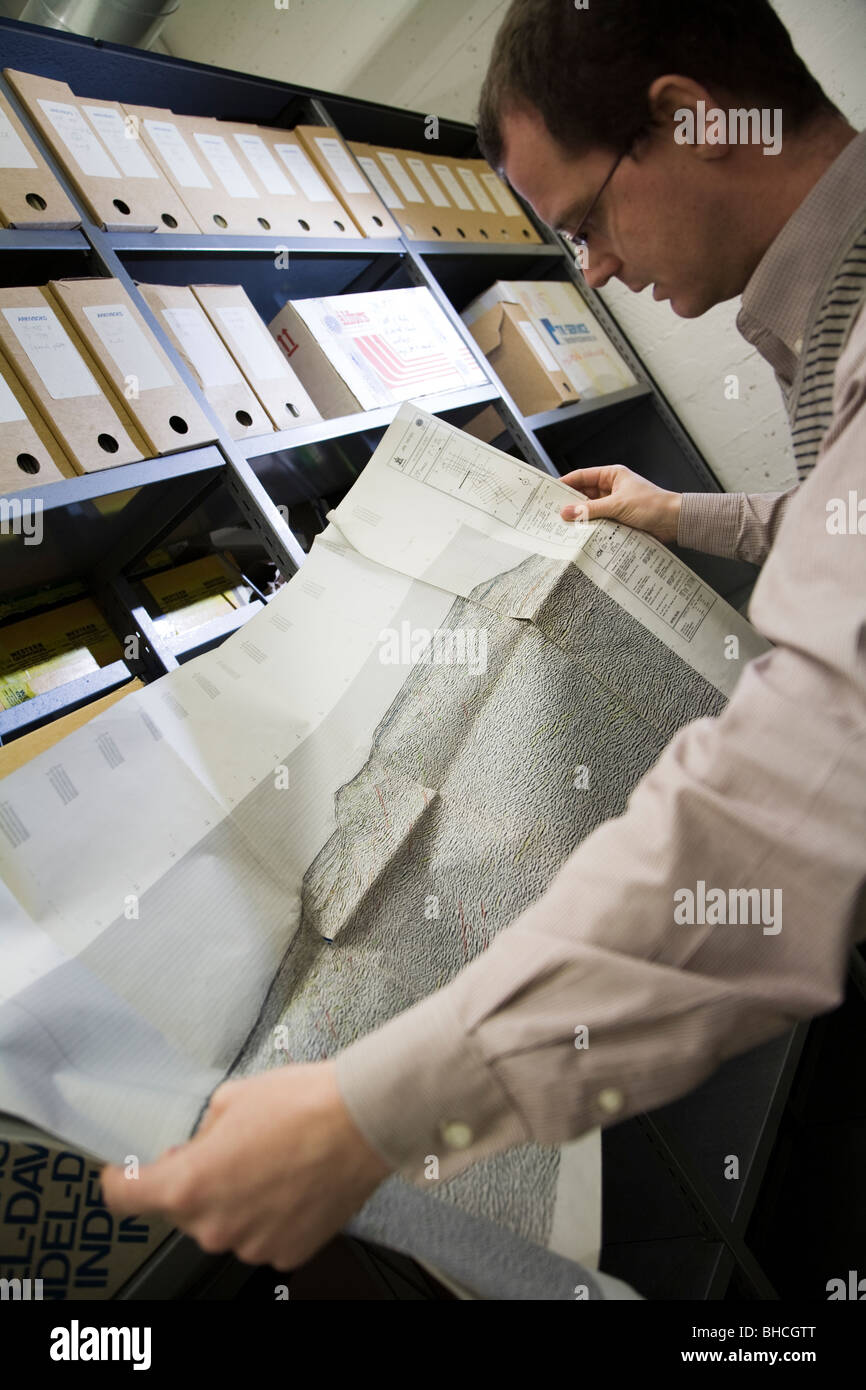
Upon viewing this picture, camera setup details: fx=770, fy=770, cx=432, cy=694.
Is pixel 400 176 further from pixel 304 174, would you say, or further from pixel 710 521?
pixel 710 521

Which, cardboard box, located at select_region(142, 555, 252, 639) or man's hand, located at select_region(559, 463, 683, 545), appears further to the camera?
cardboard box, located at select_region(142, 555, 252, 639)

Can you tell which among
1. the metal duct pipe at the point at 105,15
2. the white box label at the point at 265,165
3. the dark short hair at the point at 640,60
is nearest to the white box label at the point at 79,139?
the white box label at the point at 265,165

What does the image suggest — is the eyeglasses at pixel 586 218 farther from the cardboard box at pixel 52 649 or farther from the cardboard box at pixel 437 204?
the cardboard box at pixel 437 204

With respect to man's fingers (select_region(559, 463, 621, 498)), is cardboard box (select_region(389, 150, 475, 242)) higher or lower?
higher

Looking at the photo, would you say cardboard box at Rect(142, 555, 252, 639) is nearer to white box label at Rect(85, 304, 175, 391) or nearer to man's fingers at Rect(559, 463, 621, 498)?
white box label at Rect(85, 304, 175, 391)

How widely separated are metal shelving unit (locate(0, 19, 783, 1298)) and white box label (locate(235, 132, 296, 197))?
13 cm

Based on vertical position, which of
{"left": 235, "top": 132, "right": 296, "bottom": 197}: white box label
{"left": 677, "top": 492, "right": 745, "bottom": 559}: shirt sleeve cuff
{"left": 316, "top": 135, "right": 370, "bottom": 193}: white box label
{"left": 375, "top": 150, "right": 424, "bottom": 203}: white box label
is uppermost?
{"left": 375, "top": 150, "right": 424, "bottom": 203}: white box label

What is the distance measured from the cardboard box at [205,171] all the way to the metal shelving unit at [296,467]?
52 mm

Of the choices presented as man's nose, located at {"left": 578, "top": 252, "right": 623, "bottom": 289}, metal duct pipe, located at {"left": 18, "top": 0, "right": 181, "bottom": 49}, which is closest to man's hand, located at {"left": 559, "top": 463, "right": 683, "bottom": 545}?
man's nose, located at {"left": 578, "top": 252, "right": 623, "bottom": 289}

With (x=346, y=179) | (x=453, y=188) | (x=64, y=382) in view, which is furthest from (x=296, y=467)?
(x=453, y=188)

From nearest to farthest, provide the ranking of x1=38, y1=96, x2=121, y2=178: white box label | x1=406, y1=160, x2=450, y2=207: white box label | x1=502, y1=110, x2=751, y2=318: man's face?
x1=502, y1=110, x2=751, y2=318: man's face, x1=38, y1=96, x2=121, y2=178: white box label, x1=406, y1=160, x2=450, y2=207: white box label

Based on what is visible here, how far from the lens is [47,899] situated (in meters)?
0.62

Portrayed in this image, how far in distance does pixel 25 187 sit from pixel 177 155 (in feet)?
1.18

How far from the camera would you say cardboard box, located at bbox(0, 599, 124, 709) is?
1.17 m
